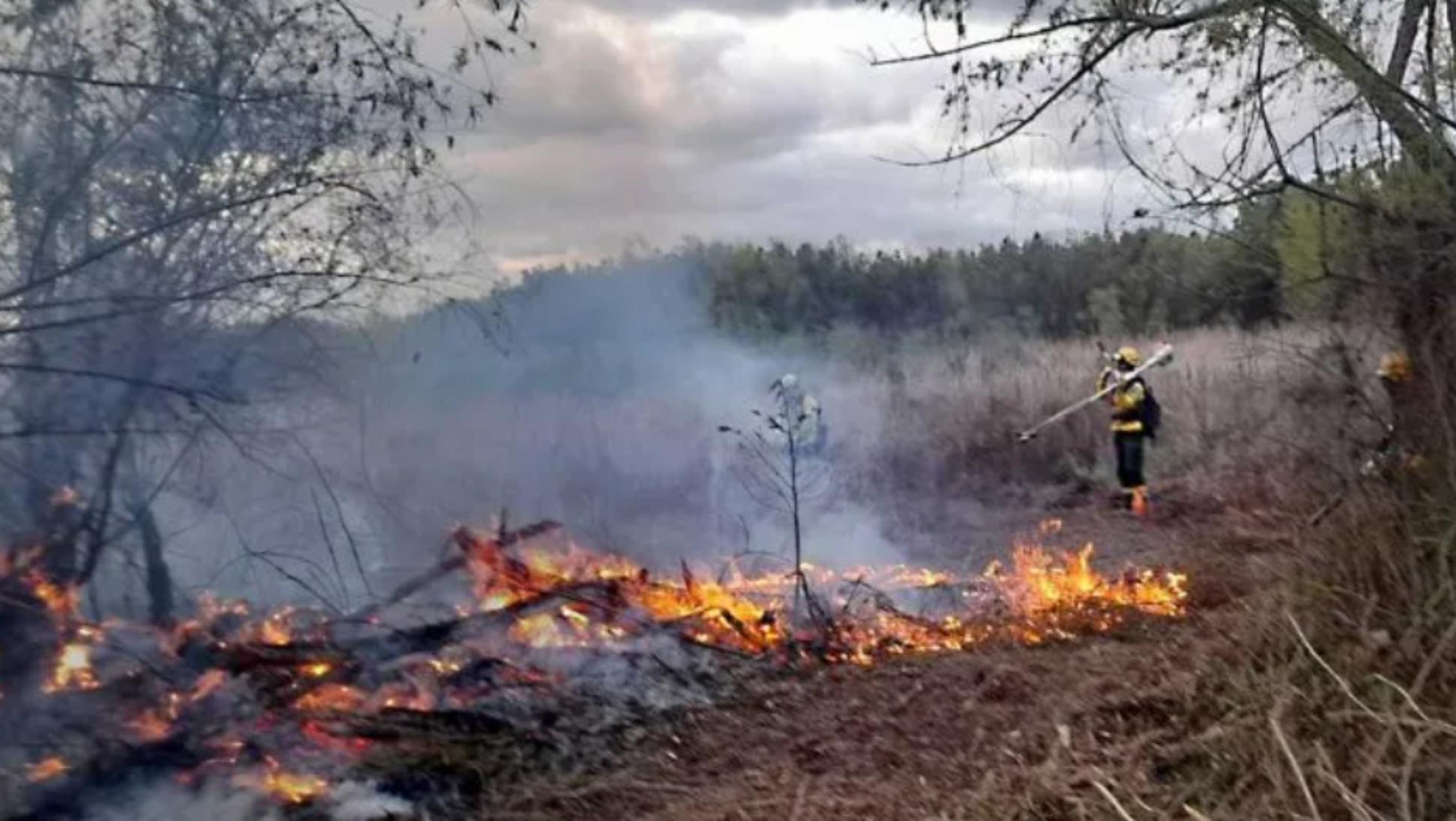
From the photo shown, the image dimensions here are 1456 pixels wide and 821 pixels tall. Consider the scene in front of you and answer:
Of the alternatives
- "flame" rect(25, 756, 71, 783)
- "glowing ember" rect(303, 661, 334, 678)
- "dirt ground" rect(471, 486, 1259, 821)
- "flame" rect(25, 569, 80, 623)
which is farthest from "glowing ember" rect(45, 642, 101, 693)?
"dirt ground" rect(471, 486, 1259, 821)

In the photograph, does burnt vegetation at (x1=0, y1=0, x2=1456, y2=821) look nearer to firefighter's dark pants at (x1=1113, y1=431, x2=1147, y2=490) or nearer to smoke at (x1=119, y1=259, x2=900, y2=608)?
A: smoke at (x1=119, y1=259, x2=900, y2=608)

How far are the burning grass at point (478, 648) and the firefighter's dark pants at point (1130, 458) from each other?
4.61 metres

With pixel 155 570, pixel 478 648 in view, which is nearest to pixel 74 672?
pixel 155 570

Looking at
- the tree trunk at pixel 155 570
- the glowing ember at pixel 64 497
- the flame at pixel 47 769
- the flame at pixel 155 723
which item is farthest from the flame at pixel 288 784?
the tree trunk at pixel 155 570

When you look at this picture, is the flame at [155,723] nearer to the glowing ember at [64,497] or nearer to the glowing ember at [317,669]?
the glowing ember at [317,669]

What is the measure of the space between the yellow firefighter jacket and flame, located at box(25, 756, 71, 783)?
1116cm

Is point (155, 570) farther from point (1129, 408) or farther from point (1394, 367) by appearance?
point (1129, 408)

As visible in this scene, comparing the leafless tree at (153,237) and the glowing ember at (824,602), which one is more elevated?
the leafless tree at (153,237)

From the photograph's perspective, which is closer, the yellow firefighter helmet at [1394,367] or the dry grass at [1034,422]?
the yellow firefighter helmet at [1394,367]

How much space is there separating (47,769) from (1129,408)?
1128 cm

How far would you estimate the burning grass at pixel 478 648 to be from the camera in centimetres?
658

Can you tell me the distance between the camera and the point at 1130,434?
1502 centimetres

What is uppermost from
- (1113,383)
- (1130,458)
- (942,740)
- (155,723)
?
(1113,383)

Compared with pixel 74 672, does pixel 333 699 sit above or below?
below
